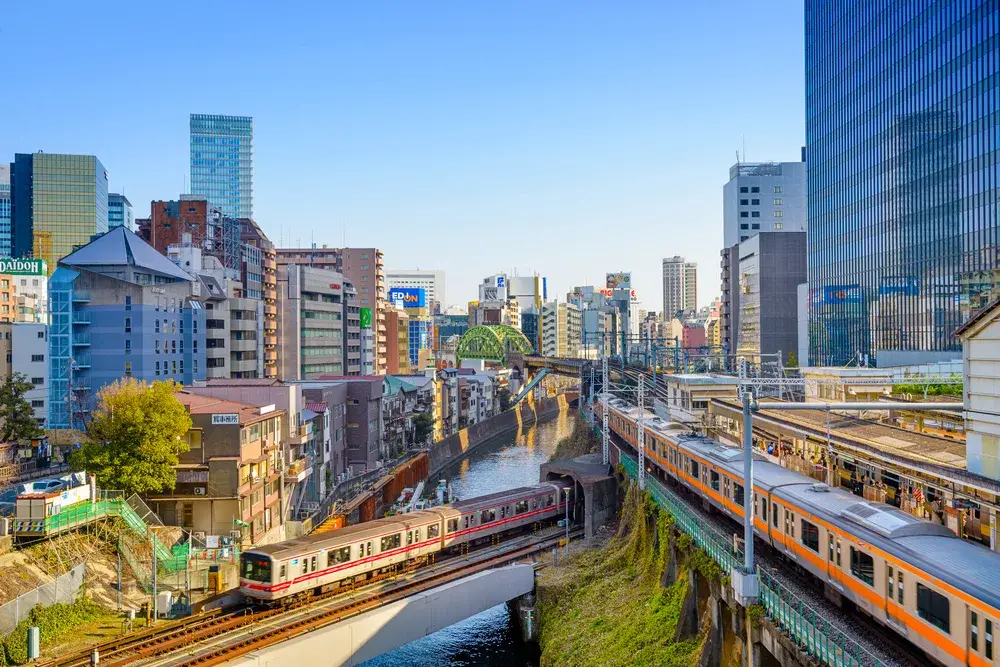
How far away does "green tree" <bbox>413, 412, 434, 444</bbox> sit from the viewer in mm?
54812

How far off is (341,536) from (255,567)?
279 cm

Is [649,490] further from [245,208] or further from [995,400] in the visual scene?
[245,208]

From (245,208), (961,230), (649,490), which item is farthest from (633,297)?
(649,490)

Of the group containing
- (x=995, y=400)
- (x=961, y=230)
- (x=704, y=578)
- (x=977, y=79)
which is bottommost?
(x=704, y=578)

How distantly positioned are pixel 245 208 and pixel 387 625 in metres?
142

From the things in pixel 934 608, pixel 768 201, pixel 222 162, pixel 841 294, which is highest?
pixel 222 162

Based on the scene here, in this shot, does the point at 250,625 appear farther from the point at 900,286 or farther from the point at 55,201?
the point at 55,201

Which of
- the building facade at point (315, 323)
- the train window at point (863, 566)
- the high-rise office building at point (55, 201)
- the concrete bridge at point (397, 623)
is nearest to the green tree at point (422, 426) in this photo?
the building facade at point (315, 323)

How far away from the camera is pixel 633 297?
650 feet

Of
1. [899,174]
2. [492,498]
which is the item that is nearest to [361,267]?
[899,174]

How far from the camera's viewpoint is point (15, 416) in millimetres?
32531

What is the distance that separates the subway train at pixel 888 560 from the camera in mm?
10977

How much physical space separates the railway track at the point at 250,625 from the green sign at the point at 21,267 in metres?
52.6

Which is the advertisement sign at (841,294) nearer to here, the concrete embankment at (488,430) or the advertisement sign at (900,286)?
the advertisement sign at (900,286)
